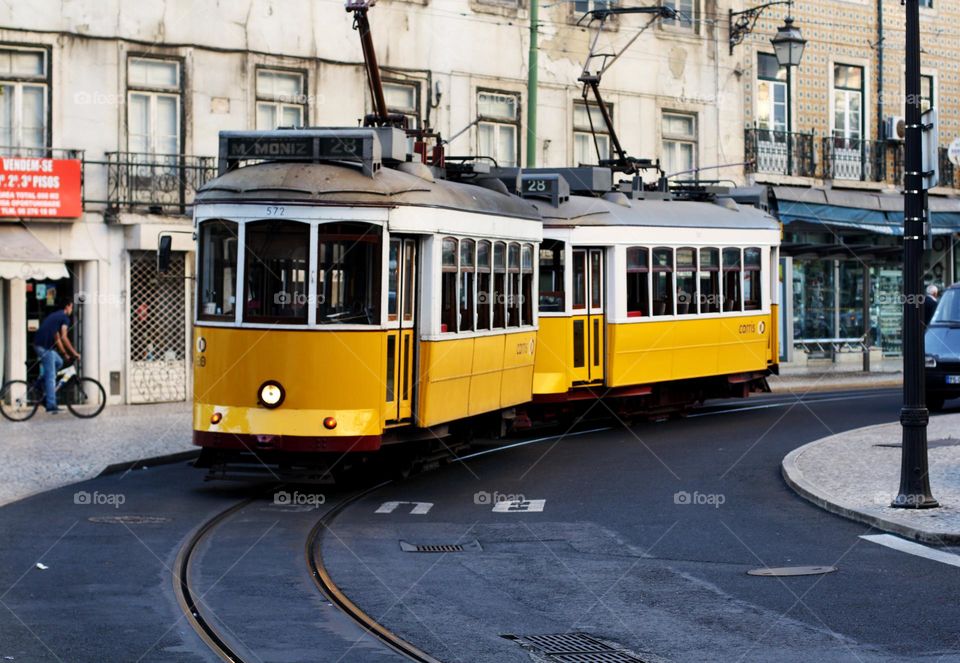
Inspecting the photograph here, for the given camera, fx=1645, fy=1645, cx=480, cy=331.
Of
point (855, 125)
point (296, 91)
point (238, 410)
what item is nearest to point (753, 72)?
point (855, 125)

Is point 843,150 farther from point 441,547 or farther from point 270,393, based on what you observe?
point 441,547

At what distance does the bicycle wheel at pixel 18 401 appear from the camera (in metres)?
24.0

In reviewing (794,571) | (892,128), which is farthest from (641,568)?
(892,128)

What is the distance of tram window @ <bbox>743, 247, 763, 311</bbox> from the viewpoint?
969 inches

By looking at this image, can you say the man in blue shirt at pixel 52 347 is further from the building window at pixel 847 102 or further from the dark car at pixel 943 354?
the building window at pixel 847 102

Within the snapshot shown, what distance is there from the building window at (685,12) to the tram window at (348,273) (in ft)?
73.6

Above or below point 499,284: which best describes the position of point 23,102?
above

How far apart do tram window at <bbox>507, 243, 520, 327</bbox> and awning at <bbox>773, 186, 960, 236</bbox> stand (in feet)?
63.9

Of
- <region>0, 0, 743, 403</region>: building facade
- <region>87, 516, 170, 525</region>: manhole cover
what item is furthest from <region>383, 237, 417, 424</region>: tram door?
<region>0, 0, 743, 403</region>: building facade

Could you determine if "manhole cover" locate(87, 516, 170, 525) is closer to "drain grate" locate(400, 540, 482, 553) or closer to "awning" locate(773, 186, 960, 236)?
"drain grate" locate(400, 540, 482, 553)

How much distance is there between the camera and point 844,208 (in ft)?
126

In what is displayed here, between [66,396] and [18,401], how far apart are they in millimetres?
1550

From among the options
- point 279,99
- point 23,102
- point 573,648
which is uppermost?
point 279,99

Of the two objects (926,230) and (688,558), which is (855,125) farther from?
(688,558)
